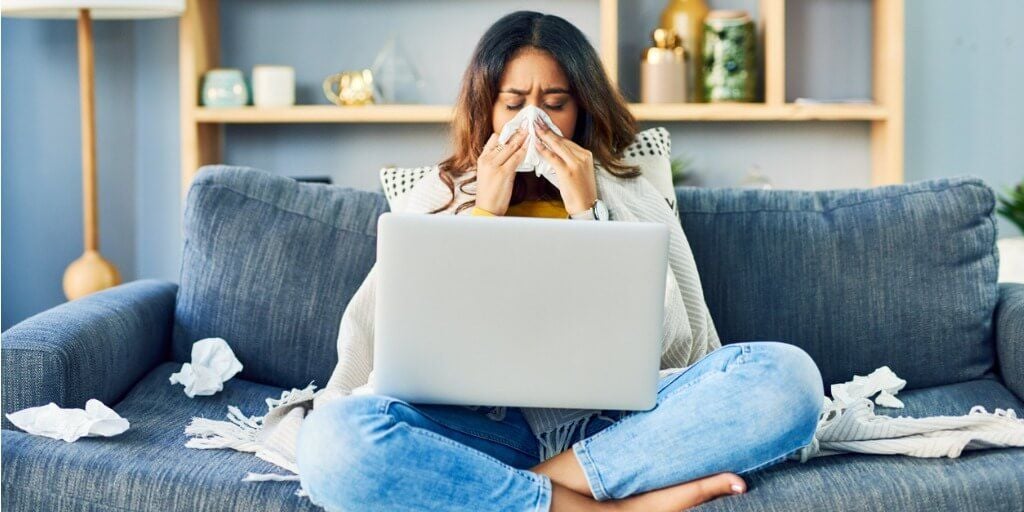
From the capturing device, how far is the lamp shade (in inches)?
107

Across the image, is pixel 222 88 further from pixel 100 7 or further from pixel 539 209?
pixel 539 209

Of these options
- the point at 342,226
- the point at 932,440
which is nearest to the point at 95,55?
the point at 342,226

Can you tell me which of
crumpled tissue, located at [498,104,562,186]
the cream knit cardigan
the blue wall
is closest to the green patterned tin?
the blue wall

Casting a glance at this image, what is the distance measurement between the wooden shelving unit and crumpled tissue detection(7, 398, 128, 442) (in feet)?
4.72

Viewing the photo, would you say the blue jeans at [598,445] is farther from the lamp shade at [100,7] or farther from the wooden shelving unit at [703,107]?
the lamp shade at [100,7]

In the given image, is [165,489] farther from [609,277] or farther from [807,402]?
[807,402]

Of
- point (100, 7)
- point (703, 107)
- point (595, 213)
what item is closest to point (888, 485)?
point (595, 213)

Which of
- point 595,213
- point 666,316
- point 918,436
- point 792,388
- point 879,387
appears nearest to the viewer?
point 792,388

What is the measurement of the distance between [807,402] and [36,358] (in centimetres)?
109

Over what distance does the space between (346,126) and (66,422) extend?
1723mm

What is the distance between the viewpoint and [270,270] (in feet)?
6.50

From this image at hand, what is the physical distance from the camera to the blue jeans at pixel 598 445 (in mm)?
1341

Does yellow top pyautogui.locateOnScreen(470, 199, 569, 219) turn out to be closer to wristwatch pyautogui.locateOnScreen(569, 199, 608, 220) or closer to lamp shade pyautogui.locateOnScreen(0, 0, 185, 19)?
wristwatch pyautogui.locateOnScreen(569, 199, 608, 220)

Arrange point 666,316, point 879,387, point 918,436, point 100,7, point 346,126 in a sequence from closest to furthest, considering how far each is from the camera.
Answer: point 918,436 → point 666,316 → point 879,387 → point 100,7 → point 346,126
